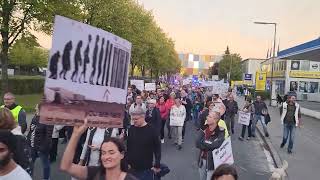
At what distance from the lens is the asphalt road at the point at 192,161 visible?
34.3 feet

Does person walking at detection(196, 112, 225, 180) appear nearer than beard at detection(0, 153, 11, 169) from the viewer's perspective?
No

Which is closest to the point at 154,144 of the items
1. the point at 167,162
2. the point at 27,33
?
the point at 167,162

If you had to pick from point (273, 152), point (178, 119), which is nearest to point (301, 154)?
point (273, 152)

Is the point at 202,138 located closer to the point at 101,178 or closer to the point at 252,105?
the point at 101,178

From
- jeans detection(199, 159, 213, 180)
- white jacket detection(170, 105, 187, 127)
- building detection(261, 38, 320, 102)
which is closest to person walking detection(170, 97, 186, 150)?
white jacket detection(170, 105, 187, 127)

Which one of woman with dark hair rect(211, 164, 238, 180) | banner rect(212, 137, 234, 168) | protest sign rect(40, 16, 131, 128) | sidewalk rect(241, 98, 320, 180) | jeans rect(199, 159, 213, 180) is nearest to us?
woman with dark hair rect(211, 164, 238, 180)

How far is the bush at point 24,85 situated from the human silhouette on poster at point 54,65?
35018 millimetres

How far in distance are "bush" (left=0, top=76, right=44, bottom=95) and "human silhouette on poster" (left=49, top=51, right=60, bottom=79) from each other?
3502 cm

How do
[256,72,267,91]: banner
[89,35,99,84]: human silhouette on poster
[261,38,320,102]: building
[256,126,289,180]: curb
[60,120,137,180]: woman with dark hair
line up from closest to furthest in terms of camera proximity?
[60,120,137,180]: woman with dark hair → [89,35,99,84]: human silhouette on poster → [256,126,289,180]: curb → [256,72,267,91]: banner → [261,38,320,102]: building

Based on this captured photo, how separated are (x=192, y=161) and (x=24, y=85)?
31413 mm

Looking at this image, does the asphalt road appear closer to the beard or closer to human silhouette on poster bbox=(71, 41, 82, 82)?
the beard

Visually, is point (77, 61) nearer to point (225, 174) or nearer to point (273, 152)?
point (225, 174)

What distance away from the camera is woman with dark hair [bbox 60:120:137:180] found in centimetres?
392

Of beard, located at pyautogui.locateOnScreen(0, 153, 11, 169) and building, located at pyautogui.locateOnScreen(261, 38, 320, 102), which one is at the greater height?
building, located at pyautogui.locateOnScreen(261, 38, 320, 102)
